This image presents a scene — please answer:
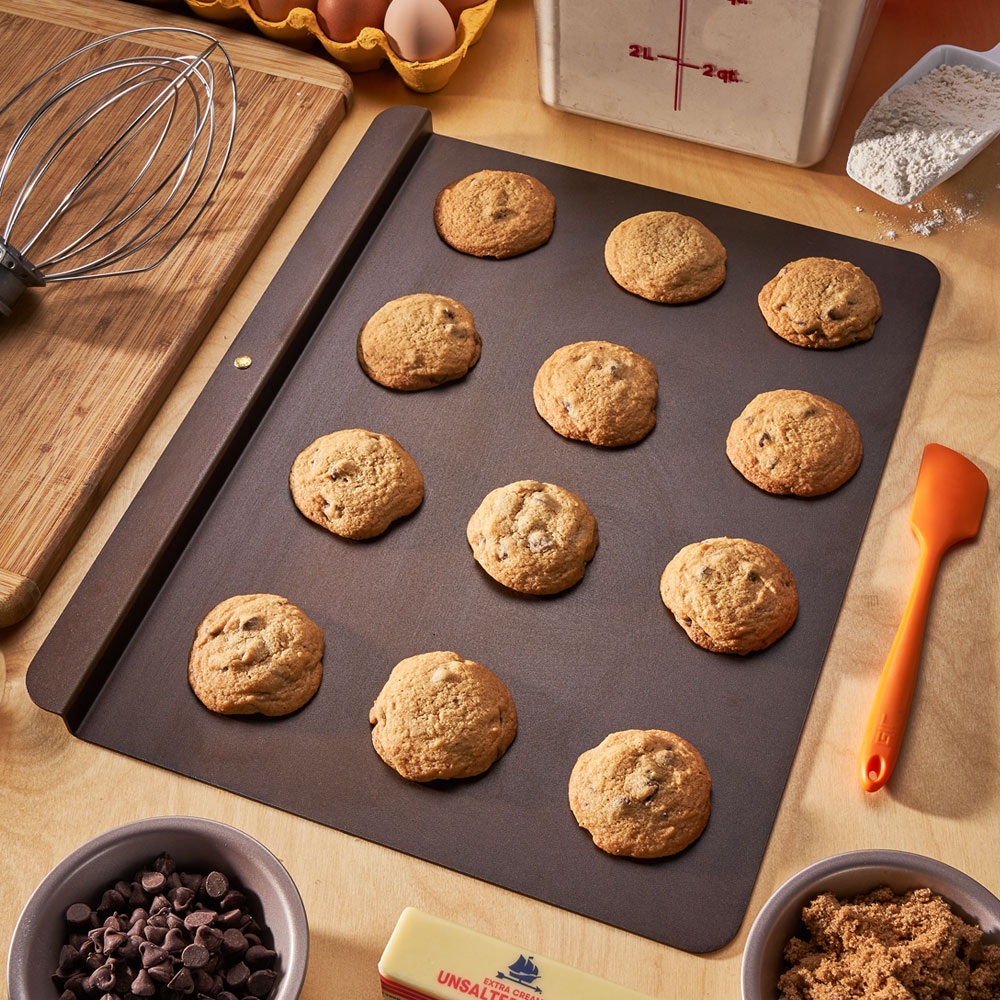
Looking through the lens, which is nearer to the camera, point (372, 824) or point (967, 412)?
point (372, 824)

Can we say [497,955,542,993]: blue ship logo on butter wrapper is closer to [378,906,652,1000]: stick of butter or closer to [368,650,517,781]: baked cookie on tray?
[378,906,652,1000]: stick of butter

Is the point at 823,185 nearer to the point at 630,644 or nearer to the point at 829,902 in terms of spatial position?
the point at 630,644

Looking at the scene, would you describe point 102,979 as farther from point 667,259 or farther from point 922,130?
point 922,130

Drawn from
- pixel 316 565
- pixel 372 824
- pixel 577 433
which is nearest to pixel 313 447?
pixel 316 565

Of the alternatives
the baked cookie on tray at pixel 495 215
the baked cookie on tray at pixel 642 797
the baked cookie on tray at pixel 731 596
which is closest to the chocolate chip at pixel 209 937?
the baked cookie on tray at pixel 642 797

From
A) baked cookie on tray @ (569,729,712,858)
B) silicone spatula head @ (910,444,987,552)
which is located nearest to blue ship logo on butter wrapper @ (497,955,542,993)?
baked cookie on tray @ (569,729,712,858)

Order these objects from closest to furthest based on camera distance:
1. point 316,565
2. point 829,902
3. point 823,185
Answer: point 829,902
point 316,565
point 823,185
